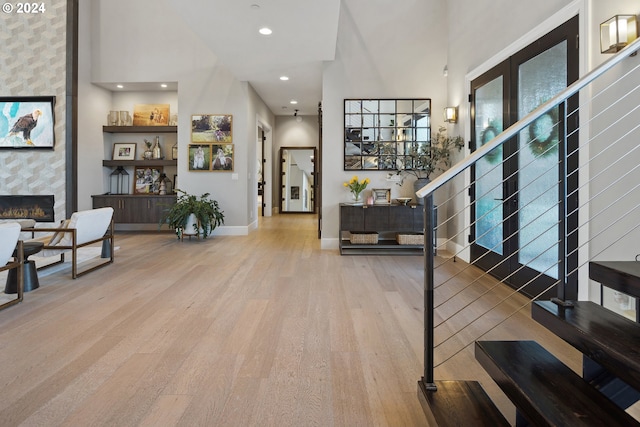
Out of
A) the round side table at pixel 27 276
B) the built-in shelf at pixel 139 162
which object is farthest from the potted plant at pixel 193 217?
the round side table at pixel 27 276

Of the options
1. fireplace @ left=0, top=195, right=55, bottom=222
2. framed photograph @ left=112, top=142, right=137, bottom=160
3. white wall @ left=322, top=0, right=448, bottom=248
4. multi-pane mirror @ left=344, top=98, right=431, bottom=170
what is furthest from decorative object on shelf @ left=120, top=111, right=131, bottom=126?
multi-pane mirror @ left=344, top=98, right=431, bottom=170

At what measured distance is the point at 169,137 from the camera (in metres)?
7.95

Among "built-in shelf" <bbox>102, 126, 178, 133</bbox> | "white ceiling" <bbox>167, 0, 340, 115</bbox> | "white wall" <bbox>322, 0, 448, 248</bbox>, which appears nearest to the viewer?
"white ceiling" <bbox>167, 0, 340, 115</bbox>

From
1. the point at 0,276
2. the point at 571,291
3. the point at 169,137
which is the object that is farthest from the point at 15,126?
the point at 571,291

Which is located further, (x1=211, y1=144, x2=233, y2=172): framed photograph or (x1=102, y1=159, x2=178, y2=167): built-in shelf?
(x1=102, y1=159, x2=178, y2=167): built-in shelf

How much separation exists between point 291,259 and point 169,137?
4475mm

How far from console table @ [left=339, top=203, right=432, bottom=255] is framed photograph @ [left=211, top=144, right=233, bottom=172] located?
8.64 feet

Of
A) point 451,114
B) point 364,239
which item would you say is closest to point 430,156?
point 451,114

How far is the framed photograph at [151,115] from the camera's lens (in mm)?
7859

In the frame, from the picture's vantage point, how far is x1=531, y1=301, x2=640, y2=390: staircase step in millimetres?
1123

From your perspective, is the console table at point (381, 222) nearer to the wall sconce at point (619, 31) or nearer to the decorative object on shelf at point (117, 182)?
the wall sconce at point (619, 31)

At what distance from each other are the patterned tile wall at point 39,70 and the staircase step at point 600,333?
7.51 meters

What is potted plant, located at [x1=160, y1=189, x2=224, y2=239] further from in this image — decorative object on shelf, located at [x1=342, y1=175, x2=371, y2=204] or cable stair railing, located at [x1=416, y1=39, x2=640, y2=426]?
cable stair railing, located at [x1=416, y1=39, x2=640, y2=426]

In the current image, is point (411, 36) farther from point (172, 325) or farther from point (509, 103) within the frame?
point (172, 325)
